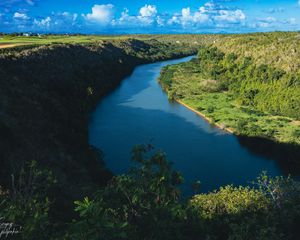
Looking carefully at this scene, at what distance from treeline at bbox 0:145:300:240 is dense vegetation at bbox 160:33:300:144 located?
33.7m

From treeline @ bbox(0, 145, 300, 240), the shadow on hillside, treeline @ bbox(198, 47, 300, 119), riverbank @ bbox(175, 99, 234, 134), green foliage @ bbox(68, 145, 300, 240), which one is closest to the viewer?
treeline @ bbox(0, 145, 300, 240)

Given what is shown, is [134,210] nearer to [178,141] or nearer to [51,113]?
[51,113]

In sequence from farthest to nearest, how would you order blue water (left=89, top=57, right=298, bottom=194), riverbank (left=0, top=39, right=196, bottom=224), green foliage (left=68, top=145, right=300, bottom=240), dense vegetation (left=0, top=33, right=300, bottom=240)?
blue water (left=89, top=57, right=298, bottom=194)
riverbank (left=0, top=39, right=196, bottom=224)
dense vegetation (left=0, top=33, right=300, bottom=240)
green foliage (left=68, top=145, right=300, bottom=240)

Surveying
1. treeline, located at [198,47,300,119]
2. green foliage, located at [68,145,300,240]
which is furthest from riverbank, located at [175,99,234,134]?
green foliage, located at [68,145,300,240]

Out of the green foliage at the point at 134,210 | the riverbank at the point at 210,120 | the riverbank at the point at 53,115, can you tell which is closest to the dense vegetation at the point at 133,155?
the green foliage at the point at 134,210

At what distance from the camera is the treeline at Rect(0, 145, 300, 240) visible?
1343 centimetres

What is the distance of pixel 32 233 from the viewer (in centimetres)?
1305

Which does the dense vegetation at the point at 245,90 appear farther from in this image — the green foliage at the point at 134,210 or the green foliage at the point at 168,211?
the green foliage at the point at 134,210

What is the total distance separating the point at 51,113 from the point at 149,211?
37850 millimetres

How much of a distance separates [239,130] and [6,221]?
57079 mm

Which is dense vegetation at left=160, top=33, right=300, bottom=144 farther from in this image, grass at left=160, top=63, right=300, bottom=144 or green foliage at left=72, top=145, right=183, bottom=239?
green foliage at left=72, top=145, right=183, bottom=239

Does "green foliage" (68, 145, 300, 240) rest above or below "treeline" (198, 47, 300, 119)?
above

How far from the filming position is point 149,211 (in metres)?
18.2

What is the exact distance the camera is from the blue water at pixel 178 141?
5222 centimetres
